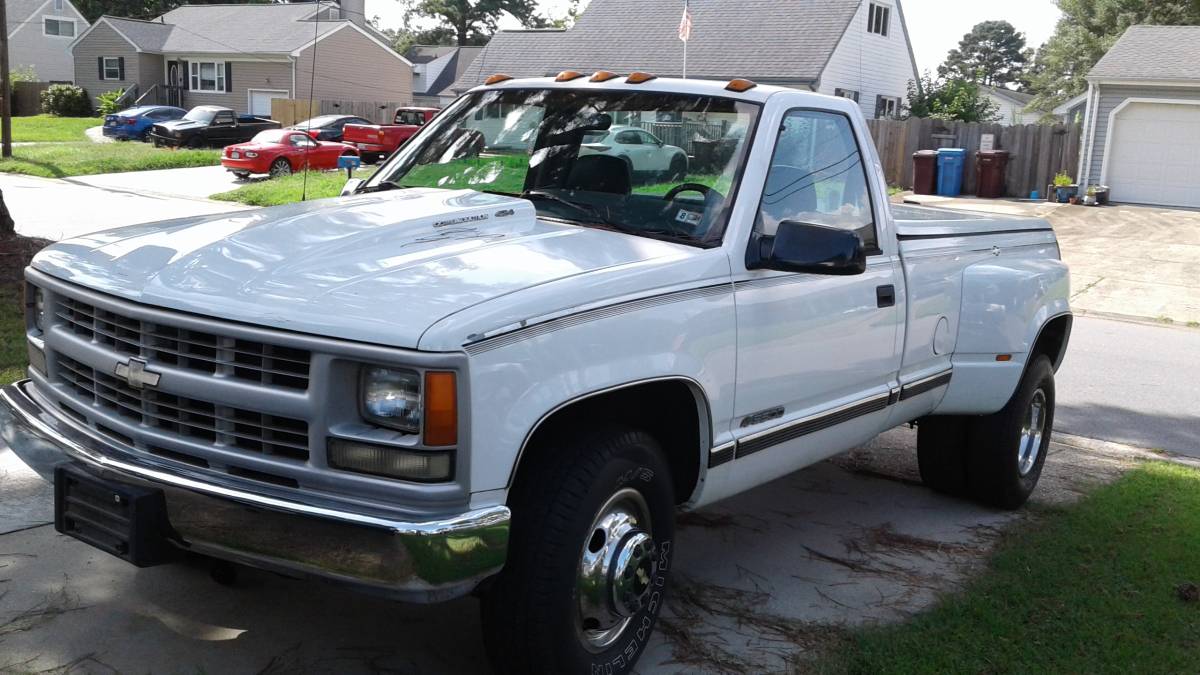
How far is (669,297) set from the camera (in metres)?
3.80

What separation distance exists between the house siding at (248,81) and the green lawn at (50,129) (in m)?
5.19

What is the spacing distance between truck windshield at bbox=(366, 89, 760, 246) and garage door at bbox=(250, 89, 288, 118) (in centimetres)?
4837

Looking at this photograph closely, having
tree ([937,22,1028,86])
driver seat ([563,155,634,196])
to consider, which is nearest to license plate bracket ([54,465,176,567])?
driver seat ([563,155,634,196])

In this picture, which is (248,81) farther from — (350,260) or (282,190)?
(350,260)

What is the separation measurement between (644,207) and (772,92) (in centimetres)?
73

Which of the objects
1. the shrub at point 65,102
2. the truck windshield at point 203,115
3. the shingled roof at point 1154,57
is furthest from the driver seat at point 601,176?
Result: the shrub at point 65,102

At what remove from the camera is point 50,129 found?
43969 millimetres

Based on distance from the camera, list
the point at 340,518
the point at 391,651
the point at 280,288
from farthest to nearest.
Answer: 1. the point at 391,651
2. the point at 280,288
3. the point at 340,518

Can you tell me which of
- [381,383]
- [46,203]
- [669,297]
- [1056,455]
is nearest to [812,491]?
[1056,455]

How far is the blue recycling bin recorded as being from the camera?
27047 mm

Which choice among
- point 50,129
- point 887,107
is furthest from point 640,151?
point 50,129

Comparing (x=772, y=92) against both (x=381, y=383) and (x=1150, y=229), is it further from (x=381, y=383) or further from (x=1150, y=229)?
(x=1150, y=229)

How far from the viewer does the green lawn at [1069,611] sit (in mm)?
4293

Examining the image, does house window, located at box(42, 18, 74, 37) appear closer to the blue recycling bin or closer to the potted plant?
the blue recycling bin
